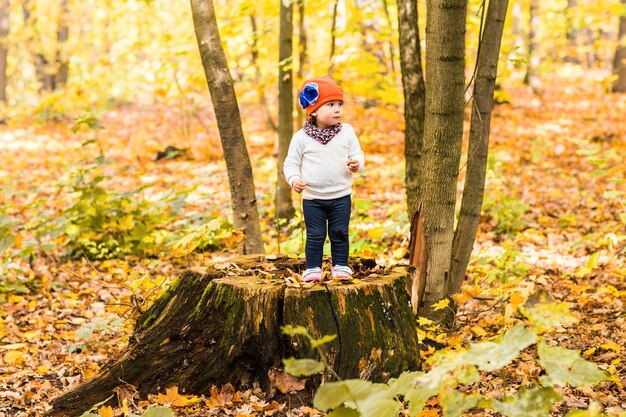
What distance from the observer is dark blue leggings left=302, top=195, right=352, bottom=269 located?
3959mm

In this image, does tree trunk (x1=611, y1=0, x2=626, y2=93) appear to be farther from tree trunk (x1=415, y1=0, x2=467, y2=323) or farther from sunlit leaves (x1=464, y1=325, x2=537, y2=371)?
sunlit leaves (x1=464, y1=325, x2=537, y2=371)

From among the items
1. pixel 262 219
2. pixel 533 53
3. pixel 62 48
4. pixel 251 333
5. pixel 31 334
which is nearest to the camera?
pixel 251 333

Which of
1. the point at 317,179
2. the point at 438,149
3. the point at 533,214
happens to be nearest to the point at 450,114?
the point at 438,149

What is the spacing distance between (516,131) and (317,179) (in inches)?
403

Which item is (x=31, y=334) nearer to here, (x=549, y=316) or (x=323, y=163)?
(x=323, y=163)

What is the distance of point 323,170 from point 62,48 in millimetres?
19342

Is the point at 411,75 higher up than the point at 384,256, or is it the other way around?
the point at 411,75

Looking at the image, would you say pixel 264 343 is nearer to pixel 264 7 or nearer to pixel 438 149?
pixel 438 149

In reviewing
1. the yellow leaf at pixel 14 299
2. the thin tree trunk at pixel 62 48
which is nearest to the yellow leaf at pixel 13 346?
the yellow leaf at pixel 14 299

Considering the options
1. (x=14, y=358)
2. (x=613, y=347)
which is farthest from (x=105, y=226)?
(x=613, y=347)

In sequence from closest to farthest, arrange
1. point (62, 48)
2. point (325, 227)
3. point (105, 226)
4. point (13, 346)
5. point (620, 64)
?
point (325, 227) < point (13, 346) < point (105, 226) < point (620, 64) < point (62, 48)

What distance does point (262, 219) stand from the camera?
841 centimetres

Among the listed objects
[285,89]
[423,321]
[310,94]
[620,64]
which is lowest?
[423,321]

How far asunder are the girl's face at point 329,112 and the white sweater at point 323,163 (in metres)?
0.11
